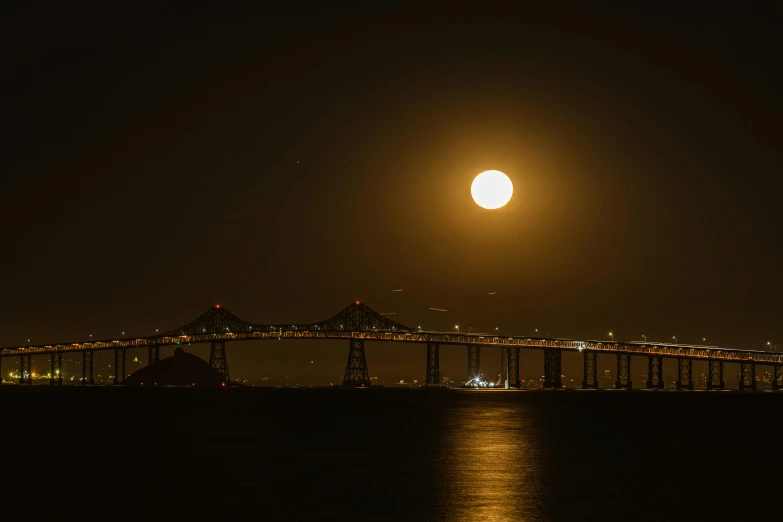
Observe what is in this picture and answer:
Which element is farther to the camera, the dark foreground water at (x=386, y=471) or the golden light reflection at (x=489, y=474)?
the dark foreground water at (x=386, y=471)

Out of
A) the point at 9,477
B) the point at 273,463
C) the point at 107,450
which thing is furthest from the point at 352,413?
the point at 9,477

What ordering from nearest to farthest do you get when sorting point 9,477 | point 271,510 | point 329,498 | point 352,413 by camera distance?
point 271,510 → point 329,498 → point 9,477 → point 352,413

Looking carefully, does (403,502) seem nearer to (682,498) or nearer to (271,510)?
(271,510)

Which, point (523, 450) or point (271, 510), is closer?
point (271, 510)

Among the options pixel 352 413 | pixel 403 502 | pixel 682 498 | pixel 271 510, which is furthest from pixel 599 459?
pixel 352 413

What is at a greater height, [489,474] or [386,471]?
[489,474]

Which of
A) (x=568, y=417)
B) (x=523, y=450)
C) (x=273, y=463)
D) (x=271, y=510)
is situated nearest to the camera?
(x=271, y=510)

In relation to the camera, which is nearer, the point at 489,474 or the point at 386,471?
the point at 489,474

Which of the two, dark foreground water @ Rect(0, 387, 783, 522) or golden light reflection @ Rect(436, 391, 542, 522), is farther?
dark foreground water @ Rect(0, 387, 783, 522)
